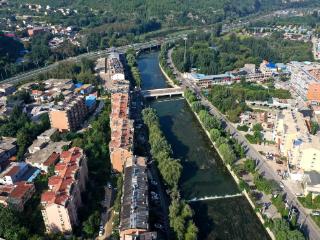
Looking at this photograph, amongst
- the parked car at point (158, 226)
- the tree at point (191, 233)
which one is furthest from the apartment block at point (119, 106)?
the tree at point (191, 233)

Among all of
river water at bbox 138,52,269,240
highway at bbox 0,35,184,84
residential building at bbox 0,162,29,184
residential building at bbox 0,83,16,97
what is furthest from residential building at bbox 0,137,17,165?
highway at bbox 0,35,184,84

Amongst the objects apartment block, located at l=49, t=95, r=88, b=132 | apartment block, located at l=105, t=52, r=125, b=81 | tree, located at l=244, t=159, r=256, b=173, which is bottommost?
tree, located at l=244, t=159, r=256, b=173

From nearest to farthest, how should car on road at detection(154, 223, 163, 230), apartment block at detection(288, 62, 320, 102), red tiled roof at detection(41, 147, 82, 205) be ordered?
red tiled roof at detection(41, 147, 82, 205)
car on road at detection(154, 223, 163, 230)
apartment block at detection(288, 62, 320, 102)

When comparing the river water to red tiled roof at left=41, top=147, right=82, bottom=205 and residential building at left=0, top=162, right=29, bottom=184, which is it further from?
residential building at left=0, top=162, right=29, bottom=184

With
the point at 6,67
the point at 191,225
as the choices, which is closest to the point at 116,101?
the point at 191,225

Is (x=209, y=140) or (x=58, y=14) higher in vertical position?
(x=58, y=14)

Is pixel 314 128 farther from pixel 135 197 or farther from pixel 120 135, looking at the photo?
pixel 135 197

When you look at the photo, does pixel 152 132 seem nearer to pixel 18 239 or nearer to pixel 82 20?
pixel 18 239

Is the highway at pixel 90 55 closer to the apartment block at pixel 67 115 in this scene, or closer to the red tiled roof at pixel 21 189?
the apartment block at pixel 67 115
